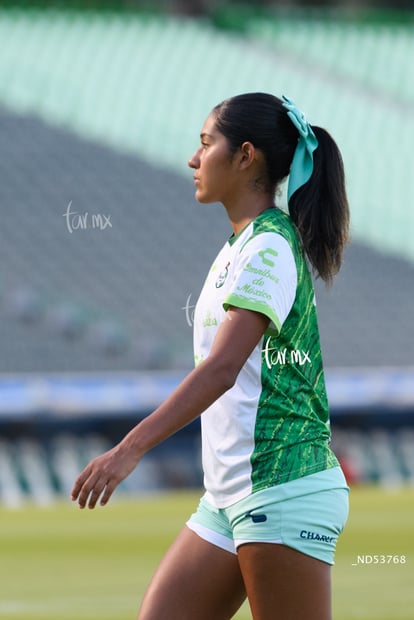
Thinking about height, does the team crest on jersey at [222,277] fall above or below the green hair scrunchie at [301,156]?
below

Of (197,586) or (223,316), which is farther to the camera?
(197,586)

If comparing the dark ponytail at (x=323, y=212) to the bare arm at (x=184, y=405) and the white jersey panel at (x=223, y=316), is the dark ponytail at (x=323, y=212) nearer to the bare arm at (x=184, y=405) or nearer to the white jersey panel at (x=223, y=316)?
the white jersey panel at (x=223, y=316)

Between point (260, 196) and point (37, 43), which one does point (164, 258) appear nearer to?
point (37, 43)

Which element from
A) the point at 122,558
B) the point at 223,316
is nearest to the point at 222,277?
the point at 223,316

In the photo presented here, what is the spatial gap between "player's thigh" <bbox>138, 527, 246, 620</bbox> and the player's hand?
0.53 meters

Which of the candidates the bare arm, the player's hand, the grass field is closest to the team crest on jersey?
the bare arm

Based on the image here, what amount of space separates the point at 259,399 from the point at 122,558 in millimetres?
7364

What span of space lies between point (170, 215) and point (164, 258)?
98 centimetres

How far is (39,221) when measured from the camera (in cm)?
1964

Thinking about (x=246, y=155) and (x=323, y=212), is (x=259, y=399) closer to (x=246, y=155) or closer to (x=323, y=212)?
(x=323, y=212)

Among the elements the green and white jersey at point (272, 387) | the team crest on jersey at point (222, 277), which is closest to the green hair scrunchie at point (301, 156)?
the green and white jersey at point (272, 387)

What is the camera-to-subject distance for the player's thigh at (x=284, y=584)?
3.24 meters

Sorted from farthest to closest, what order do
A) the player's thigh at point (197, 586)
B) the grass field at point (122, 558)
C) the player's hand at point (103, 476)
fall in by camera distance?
the grass field at point (122, 558) → the player's thigh at point (197, 586) → the player's hand at point (103, 476)

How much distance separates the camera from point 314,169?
3461 millimetres
